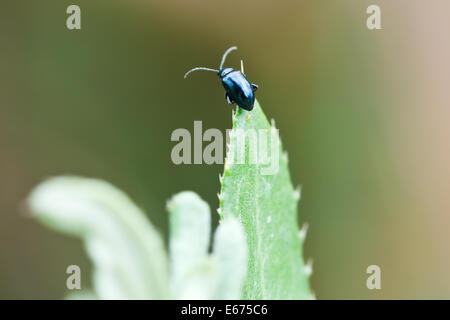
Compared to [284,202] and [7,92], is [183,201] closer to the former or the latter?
[284,202]

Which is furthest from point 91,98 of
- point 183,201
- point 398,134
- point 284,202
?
point 183,201

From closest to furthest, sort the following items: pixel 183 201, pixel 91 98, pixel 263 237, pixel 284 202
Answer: pixel 183 201
pixel 263 237
pixel 284 202
pixel 91 98

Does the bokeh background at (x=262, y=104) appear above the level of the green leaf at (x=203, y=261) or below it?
above

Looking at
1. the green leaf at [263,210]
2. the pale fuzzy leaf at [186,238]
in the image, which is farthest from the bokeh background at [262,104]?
the pale fuzzy leaf at [186,238]

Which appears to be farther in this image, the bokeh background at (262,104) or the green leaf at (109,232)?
the bokeh background at (262,104)

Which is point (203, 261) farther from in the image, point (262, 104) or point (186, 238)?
point (262, 104)

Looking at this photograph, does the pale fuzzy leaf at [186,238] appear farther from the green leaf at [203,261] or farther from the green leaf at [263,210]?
the green leaf at [263,210]
